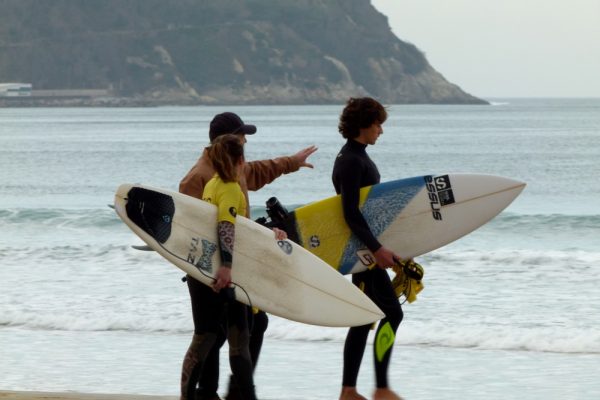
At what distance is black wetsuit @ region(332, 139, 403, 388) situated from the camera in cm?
492

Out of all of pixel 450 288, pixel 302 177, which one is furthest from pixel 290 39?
pixel 450 288

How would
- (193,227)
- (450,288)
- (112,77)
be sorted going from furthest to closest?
(112,77), (450,288), (193,227)

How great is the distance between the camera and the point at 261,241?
479 centimetres

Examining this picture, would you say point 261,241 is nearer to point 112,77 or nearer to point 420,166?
point 420,166

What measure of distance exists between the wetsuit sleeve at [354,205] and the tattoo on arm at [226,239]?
638mm

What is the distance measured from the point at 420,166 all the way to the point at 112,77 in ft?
439

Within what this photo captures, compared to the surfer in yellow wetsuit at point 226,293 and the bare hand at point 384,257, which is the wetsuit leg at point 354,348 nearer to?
the bare hand at point 384,257

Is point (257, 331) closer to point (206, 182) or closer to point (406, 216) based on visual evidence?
point (206, 182)

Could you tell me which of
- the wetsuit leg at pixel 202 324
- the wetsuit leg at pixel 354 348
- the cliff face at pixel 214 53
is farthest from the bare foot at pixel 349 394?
the cliff face at pixel 214 53

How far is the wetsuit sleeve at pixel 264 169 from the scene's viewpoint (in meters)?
5.14

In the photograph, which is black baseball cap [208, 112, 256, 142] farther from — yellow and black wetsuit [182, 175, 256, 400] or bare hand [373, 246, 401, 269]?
bare hand [373, 246, 401, 269]

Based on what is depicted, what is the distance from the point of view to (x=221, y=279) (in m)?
4.51

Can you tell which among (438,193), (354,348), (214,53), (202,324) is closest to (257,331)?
(354,348)

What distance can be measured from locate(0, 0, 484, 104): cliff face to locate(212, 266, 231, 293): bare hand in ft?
534
